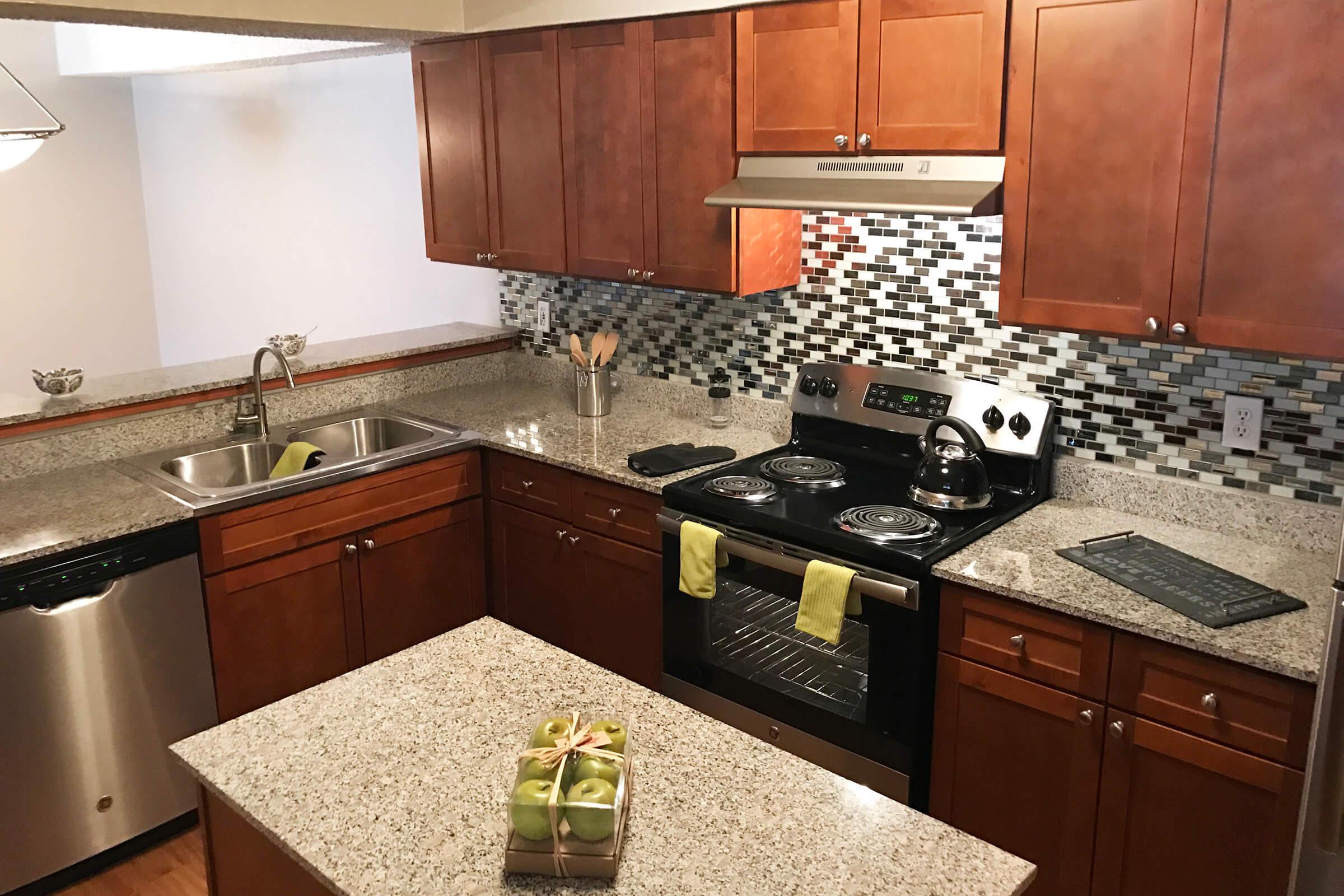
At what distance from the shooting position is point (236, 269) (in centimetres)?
549

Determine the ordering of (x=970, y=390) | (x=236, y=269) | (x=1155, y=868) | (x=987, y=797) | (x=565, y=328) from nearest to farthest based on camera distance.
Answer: (x=1155, y=868) < (x=987, y=797) < (x=970, y=390) < (x=565, y=328) < (x=236, y=269)

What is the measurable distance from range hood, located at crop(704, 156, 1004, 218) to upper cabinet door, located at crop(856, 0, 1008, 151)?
0.04m

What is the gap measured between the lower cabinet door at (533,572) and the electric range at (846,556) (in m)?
0.46

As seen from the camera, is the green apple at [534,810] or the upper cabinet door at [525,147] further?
the upper cabinet door at [525,147]

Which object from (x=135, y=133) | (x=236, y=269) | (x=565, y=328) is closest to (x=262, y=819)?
(x=565, y=328)

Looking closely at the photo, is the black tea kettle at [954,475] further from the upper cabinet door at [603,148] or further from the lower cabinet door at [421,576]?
the lower cabinet door at [421,576]

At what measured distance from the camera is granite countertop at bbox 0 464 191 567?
2.61 meters

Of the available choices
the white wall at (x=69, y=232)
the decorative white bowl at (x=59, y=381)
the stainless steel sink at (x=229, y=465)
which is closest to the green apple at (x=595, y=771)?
the stainless steel sink at (x=229, y=465)

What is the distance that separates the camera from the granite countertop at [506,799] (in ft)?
4.63

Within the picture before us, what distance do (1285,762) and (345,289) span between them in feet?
13.2

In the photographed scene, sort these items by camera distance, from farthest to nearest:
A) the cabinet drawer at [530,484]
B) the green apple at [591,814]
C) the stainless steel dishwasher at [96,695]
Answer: the cabinet drawer at [530,484]
the stainless steel dishwasher at [96,695]
the green apple at [591,814]

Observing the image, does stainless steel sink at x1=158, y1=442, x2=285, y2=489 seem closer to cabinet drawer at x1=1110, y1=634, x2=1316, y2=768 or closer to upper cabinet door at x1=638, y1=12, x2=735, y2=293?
upper cabinet door at x1=638, y1=12, x2=735, y2=293

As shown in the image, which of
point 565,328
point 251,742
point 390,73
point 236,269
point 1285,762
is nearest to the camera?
point 251,742

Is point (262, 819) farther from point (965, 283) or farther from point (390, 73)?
point (390, 73)
